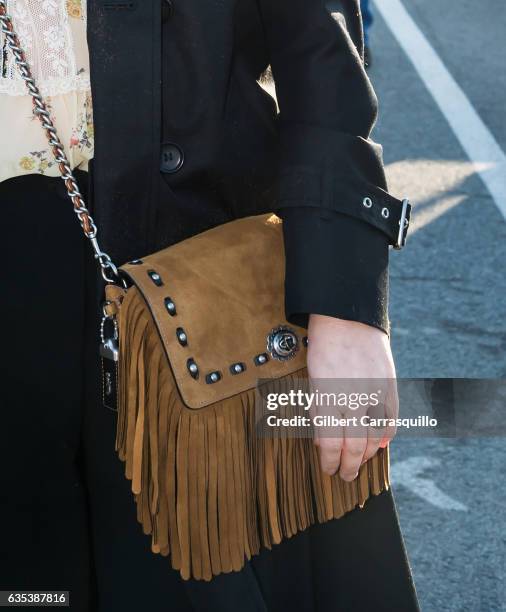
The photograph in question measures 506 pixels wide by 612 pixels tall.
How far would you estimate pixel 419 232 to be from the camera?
4617 millimetres

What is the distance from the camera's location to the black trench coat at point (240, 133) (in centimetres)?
154

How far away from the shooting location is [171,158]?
1588mm

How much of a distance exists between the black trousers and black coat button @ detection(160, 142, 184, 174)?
0.15 meters

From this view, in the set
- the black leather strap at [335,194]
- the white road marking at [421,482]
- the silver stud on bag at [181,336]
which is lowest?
the white road marking at [421,482]

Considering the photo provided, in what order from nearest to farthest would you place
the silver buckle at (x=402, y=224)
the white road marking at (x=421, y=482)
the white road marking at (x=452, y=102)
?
the silver buckle at (x=402, y=224) → the white road marking at (x=421, y=482) → the white road marking at (x=452, y=102)

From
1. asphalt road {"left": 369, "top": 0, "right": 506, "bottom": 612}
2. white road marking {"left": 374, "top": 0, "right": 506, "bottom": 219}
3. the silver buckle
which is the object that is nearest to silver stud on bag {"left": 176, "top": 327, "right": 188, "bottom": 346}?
the silver buckle

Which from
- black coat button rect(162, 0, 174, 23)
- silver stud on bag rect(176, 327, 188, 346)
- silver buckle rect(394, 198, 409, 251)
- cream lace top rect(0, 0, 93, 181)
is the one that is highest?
black coat button rect(162, 0, 174, 23)

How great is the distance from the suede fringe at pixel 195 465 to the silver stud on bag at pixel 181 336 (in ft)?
0.09

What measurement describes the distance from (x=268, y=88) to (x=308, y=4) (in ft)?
0.57

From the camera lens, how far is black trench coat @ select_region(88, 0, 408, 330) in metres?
1.54

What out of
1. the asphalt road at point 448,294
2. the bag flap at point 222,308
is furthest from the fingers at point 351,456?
the asphalt road at point 448,294

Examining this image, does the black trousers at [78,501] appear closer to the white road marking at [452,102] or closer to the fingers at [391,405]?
the fingers at [391,405]

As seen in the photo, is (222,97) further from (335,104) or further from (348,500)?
(348,500)

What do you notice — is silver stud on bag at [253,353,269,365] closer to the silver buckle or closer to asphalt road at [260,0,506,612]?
the silver buckle
